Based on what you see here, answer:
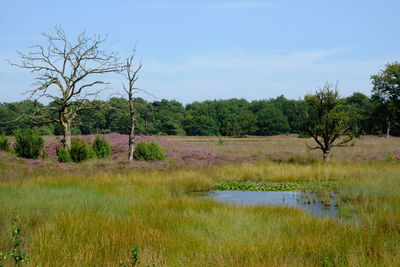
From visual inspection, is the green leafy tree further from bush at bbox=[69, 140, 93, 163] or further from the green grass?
bush at bbox=[69, 140, 93, 163]

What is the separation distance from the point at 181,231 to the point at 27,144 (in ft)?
71.7

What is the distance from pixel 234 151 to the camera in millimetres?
35062

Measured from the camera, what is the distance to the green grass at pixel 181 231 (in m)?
6.63

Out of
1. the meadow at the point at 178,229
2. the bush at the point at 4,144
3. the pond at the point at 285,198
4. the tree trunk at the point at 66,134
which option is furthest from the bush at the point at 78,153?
the pond at the point at 285,198

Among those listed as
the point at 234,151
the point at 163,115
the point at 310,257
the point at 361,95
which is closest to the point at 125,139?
the point at 234,151

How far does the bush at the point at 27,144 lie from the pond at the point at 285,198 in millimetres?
15405

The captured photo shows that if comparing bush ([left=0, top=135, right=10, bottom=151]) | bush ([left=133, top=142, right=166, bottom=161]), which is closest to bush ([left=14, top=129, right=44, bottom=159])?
bush ([left=0, top=135, right=10, bottom=151])

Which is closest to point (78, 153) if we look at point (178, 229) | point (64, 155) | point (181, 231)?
point (64, 155)

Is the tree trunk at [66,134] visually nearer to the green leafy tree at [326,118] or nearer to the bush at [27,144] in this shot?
the bush at [27,144]

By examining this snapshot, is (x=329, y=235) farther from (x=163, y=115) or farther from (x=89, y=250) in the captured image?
(x=163, y=115)

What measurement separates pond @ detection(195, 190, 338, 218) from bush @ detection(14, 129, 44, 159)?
15.4 metres

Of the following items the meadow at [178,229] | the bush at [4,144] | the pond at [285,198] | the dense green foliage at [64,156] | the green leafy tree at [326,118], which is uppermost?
the green leafy tree at [326,118]

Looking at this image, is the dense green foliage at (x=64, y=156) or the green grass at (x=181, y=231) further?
the dense green foliage at (x=64, y=156)

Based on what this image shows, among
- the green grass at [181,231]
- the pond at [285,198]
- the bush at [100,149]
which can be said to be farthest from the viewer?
the bush at [100,149]
